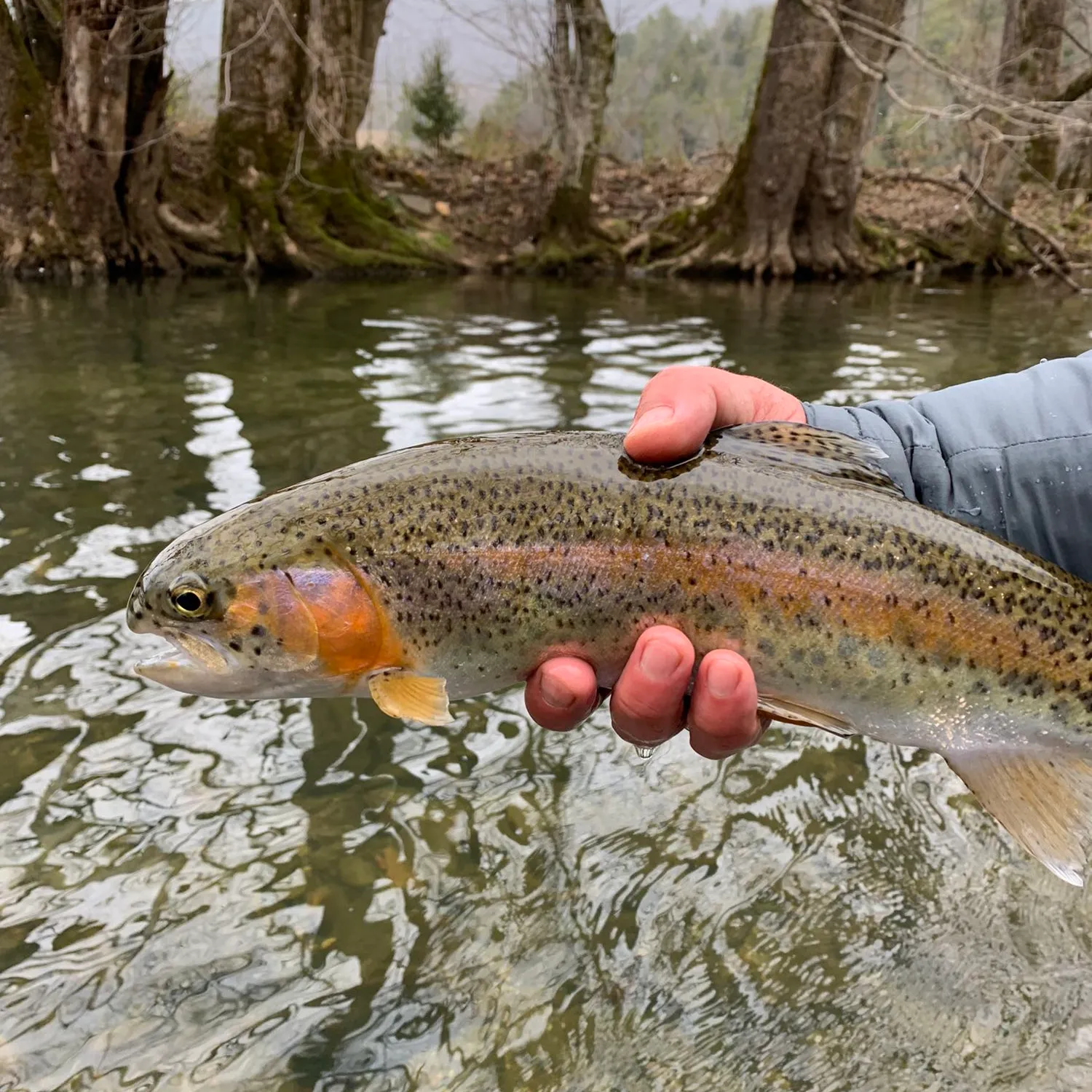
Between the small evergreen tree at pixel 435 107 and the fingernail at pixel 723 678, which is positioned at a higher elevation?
the small evergreen tree at pixel 435 107

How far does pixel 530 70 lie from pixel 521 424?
16.4m

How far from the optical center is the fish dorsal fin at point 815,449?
8.09ft

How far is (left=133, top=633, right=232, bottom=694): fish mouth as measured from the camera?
237cm

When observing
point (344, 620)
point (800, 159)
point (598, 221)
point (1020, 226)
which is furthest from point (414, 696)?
point (1020, 226)

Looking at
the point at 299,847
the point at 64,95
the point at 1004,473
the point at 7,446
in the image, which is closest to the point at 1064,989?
the point at 1004,473

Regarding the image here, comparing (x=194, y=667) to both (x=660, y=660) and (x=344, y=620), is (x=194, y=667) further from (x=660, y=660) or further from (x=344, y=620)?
(x=660, y=660)

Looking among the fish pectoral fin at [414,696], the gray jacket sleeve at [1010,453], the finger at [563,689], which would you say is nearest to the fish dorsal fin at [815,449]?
the gray jacket sleeve at [1010,453]

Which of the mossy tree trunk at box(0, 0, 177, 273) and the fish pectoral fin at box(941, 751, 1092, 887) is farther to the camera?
the mossy tree trunk at box(0, 0, 177, 273)

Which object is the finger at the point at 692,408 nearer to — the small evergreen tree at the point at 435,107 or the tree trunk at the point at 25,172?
the tree trunk at the point at 25,172

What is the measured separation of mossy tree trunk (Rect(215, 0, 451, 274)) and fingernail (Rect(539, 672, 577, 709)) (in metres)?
15.8

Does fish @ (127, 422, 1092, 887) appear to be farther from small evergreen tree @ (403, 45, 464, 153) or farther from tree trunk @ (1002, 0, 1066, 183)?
small evergreen tree @ (403, 45, 464, 153)

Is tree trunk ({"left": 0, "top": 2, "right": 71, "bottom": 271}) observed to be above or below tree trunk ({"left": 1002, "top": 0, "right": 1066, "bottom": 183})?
below

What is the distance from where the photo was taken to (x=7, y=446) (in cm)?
759

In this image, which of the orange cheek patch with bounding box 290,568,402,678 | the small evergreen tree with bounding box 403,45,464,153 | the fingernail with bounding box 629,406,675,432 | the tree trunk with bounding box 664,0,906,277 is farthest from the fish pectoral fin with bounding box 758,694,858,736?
the small evergreen tree with bounding box 403,45,464,153
